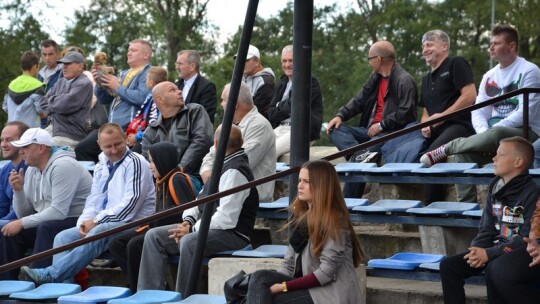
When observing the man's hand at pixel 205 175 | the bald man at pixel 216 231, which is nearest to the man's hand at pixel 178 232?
the bald man at pixel 216 231

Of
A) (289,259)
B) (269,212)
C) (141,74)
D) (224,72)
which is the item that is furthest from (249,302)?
(224,72)

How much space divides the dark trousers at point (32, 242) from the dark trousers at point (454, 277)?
3.59 meters

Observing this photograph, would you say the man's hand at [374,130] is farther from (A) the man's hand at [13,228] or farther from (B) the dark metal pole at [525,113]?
(A) the man's hand at [13,228]

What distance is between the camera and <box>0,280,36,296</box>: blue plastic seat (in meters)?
7.40

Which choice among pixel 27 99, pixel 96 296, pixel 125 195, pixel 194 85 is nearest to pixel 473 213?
pixel 96 296

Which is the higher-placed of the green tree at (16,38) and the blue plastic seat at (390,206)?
the green tree at (16,38)

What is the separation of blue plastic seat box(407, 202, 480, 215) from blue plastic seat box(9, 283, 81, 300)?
2.30 m

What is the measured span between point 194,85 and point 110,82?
104cm

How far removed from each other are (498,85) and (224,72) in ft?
68.5

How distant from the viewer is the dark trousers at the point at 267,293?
5660mm

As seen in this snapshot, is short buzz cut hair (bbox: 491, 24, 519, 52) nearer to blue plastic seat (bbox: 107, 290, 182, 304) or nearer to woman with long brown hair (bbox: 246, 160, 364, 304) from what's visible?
woman with long brown hair (bbox: 246, 160, 364, 304)

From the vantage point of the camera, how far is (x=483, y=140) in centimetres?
837

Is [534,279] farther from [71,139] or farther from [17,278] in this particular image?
[71,139]

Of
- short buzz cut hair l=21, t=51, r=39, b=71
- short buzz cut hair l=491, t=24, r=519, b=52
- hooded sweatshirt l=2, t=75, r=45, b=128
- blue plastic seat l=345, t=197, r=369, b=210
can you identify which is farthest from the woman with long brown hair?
short buzz cut hair l=21, t=51, r=39, b=71
